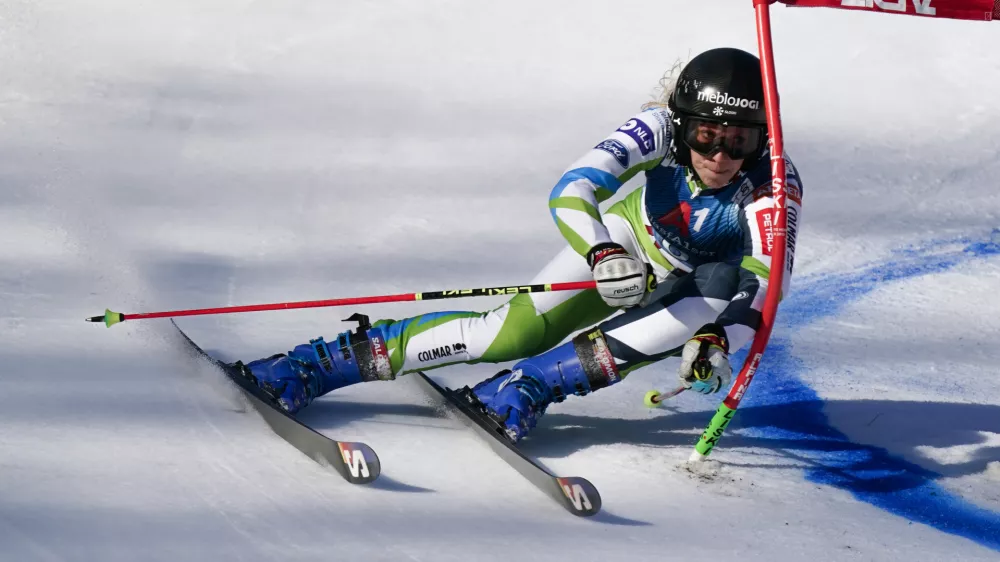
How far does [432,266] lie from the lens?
19.9ft

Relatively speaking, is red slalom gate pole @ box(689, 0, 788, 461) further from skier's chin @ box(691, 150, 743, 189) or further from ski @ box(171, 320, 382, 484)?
ski @ box(171, 320, 382, 484)

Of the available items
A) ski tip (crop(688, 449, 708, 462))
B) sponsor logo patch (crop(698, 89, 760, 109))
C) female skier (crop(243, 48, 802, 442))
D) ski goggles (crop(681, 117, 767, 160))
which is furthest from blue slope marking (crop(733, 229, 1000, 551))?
sponsor logo patch (crop(698, 89, 760, 109))

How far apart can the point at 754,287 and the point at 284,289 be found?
239 cm

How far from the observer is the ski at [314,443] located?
151 inches

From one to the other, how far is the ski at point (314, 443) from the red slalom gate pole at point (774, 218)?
3.55 ft

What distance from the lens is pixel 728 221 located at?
4320mm

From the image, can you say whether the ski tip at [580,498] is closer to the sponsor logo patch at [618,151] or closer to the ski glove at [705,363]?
the ski glove at [705,363]

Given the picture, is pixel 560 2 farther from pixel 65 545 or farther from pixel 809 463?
pixel 65 545

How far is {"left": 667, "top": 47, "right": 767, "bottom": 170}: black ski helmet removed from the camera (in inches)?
160

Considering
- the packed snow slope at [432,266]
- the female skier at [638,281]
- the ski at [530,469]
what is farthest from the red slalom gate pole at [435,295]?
the ski at [530,469]

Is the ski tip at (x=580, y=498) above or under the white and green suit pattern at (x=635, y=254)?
under

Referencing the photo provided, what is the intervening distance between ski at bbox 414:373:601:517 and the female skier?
59 millimetres

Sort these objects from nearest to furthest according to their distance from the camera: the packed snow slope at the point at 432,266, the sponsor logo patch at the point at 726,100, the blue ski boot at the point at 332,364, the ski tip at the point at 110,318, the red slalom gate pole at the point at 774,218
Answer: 1. the packed snow slope at the point at 432,266
2. the red slalom gate pole at the point at 774,218
3. the sponsor logo patch at the point at 726,100
4. the blue ski boot at the point at 332,364
5. the ski tip at the point at 110,318

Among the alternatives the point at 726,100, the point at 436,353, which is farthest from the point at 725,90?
the point at 436,353
